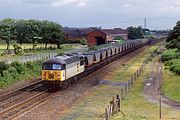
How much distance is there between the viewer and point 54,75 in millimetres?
36875

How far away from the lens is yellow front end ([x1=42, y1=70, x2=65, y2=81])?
121 ft

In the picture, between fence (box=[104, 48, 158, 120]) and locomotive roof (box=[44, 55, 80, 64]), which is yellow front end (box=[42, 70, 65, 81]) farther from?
fence (box=[104, 48, 158, 120])

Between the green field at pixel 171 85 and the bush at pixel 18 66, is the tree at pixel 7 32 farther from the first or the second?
the green field at pixel 171 85

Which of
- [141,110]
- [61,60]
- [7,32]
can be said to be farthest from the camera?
[7,32]

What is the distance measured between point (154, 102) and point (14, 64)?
19.5 meters

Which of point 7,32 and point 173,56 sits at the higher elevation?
point 7,32

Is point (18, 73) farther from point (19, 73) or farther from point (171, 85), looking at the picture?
point (171, 85)

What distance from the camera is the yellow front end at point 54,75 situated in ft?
121

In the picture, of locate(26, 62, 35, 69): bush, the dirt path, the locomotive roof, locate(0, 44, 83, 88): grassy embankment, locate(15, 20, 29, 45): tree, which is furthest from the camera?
locate(15, 20, 29, 45): tree

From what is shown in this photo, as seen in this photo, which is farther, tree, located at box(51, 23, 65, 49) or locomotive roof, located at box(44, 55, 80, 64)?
tree, located at box(51, 23, 65, 49)

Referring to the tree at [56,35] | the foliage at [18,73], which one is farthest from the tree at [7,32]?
the foliage at [18,73]

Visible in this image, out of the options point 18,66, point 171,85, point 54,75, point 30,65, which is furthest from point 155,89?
point 30,65

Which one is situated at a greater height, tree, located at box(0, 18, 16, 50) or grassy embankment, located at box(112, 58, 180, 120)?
tree, located at box(0, 18, 16, 50)

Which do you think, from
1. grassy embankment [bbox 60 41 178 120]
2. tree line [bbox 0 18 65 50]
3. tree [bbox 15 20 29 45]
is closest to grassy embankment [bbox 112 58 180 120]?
grassy embankment [bbox 60 41 178 120]
